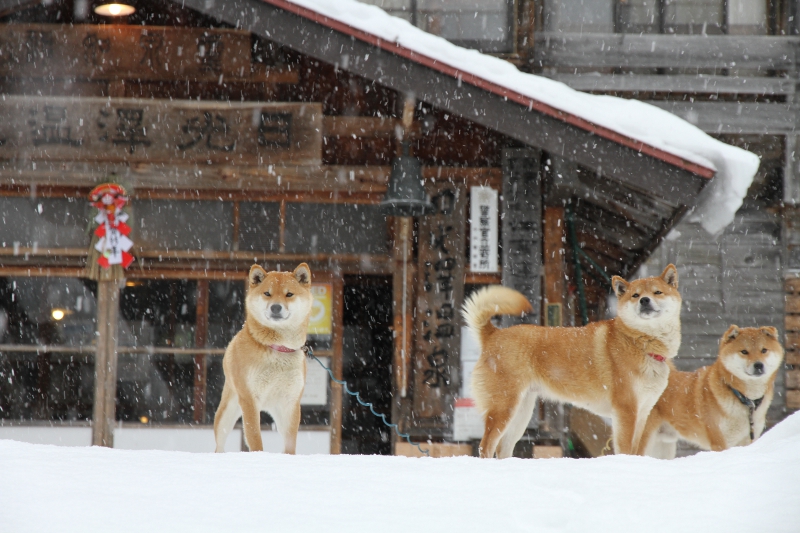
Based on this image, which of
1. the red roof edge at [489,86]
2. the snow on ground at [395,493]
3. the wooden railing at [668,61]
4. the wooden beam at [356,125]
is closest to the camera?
the snow on ground at [395,493]

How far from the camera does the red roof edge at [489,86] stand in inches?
259

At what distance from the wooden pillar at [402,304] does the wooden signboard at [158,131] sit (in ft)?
3.89

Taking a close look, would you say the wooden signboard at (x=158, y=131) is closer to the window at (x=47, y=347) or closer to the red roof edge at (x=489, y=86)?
the red roof edge at (x=489, y=86)

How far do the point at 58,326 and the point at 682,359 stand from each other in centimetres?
802

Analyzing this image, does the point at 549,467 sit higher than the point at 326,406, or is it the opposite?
the point at 549,467

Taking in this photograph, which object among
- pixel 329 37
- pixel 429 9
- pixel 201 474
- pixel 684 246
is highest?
pixel 429 9

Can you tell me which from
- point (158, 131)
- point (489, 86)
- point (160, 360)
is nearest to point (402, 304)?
point (489, 86)

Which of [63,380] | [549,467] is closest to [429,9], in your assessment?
[63,380]

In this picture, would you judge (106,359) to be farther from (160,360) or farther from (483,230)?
(483,230)

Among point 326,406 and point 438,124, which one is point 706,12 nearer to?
point 438,124

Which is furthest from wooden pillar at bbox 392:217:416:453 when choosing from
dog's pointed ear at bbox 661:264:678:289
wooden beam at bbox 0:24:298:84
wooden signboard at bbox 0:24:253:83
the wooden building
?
dog's pointed ear at bbox 661:264:678:289

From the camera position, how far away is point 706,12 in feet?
37.0

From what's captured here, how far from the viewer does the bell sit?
281 inches

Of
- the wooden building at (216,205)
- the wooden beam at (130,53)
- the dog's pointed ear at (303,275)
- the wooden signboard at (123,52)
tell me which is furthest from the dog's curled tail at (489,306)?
the wooden signboard at (123,52)
